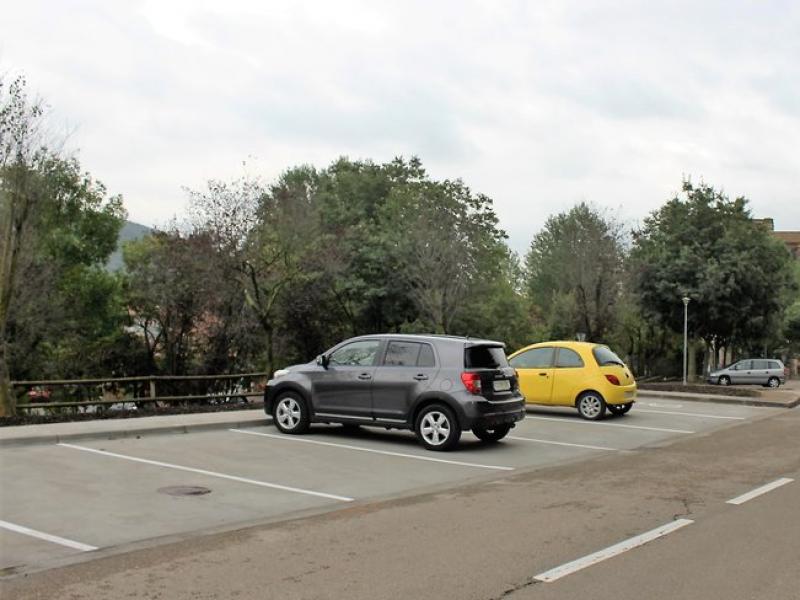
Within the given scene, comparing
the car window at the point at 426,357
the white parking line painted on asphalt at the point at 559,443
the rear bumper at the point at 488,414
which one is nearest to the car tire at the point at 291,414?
the car window at the point at 426,357

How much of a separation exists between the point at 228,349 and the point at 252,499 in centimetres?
2094

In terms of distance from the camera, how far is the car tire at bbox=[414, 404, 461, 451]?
11688 mm

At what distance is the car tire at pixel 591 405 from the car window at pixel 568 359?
2.22 feet

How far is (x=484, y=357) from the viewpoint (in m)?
12.1

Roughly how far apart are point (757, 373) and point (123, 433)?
1424 inches

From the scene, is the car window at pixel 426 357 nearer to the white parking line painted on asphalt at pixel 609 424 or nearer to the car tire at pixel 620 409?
the white parking line painted on asphalt at pixel 609 424

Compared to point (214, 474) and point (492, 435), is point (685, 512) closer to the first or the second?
point (214, 474)

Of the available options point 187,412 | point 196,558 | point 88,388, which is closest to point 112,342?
point 88,388

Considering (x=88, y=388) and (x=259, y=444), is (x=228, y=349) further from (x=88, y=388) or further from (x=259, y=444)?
(x=259, y=444)

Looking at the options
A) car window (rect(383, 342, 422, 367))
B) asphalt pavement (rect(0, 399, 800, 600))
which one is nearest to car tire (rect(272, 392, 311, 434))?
asphalt pavement (rect(0, 399, 800, 600))

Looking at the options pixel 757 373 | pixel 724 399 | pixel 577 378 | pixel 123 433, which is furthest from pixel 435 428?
pixel 757 373

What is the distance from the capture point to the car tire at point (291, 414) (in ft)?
42.5

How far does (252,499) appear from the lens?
827cm

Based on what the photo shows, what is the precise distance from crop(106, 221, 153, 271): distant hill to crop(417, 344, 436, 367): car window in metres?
20.0
